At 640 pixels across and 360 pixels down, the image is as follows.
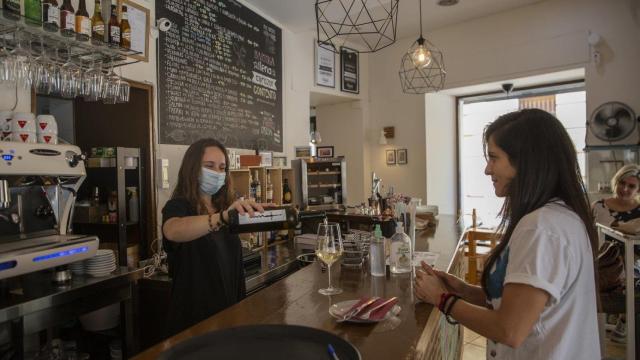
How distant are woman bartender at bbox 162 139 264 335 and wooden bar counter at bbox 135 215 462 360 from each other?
0.31 meters

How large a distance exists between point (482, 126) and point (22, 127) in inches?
236

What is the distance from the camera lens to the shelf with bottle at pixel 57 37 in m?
1.80

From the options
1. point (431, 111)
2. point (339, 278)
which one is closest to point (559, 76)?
point (431, 111)

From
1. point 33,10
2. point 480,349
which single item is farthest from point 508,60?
point 33,10

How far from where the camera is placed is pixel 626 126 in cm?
456

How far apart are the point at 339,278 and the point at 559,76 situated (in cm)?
496

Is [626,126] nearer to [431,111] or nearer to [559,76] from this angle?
[559,76]

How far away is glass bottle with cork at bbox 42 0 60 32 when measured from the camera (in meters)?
1.88

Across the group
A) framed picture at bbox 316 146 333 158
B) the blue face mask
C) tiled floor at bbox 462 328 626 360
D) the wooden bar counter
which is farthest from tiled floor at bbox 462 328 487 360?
the blue face mask

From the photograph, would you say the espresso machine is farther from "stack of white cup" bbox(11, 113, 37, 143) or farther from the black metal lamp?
the black metal lamp

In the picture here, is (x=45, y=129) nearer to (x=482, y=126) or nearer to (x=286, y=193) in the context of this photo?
(x=286, y=193)

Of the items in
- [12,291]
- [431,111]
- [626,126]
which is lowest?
[12,291]

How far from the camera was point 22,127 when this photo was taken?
1875mm

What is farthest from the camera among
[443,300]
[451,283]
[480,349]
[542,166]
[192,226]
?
[480,349]
